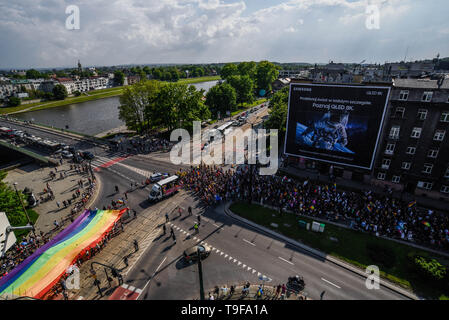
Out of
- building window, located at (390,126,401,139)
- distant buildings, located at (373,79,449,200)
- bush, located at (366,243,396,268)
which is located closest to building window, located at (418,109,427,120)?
distant buildings, located at (373,79,449,200)

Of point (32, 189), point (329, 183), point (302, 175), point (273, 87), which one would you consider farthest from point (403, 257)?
point (273, 87)

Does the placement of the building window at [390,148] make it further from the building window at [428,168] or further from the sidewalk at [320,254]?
the sidewalk at [320,254]

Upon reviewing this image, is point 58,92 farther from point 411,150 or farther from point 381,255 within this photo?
point 381,255

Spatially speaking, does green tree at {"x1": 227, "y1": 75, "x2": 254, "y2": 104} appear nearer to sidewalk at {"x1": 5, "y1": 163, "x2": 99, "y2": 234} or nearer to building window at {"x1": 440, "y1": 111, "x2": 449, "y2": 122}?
sidewalk at {"x1": 5, "y1": 163, "x2": 99, "y2": 234}

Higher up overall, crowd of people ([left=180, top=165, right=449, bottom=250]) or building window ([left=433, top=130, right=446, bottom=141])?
building window ([left=433, top=130, right=446, bottom=141])

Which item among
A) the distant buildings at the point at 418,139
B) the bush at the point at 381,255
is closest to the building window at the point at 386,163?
the distant buildings at the point at 418,139

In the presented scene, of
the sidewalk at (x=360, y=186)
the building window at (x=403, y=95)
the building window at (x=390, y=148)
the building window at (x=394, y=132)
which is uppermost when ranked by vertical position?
the building window at (x=403, y=95)

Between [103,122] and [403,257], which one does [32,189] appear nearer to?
[403,257]
